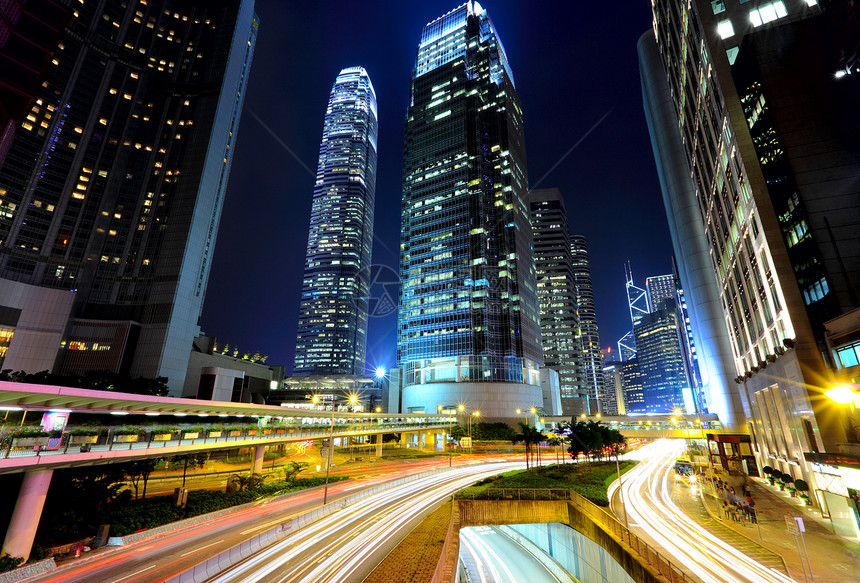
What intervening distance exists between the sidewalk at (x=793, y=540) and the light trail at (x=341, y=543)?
2176 centimetres

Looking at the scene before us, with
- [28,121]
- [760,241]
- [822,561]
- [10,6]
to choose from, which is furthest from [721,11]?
[28,121]

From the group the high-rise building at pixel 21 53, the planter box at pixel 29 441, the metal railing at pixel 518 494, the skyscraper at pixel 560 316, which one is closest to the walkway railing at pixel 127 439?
the planter box at pixel 29 441

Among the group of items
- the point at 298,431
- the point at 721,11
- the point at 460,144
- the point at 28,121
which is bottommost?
the point at 298,431

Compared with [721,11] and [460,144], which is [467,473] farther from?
[460,144]

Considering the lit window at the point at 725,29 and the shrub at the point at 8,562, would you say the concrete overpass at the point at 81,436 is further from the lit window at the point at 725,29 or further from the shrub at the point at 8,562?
the lit window at the point at 725,29

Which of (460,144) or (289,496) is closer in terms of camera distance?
(289,496)

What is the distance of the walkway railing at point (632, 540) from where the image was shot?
50.4 feet

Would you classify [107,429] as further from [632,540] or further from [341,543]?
[632,540]

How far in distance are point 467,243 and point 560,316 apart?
312 feet

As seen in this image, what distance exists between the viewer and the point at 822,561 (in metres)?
19.4

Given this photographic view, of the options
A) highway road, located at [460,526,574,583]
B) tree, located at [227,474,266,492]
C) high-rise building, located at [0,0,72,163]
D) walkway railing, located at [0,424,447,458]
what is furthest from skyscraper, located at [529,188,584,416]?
high-rise building, located at [0,0,72,163]

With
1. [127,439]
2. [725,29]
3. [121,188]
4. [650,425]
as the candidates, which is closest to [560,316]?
[650,425]

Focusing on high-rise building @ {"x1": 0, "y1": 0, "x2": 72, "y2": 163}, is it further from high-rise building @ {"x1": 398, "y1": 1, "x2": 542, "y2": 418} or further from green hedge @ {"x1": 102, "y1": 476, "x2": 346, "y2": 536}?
high-rise building @ {"x1": 398, "y1": 1, "x2": 542, "y2": 418}

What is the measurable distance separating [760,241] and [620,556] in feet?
120
